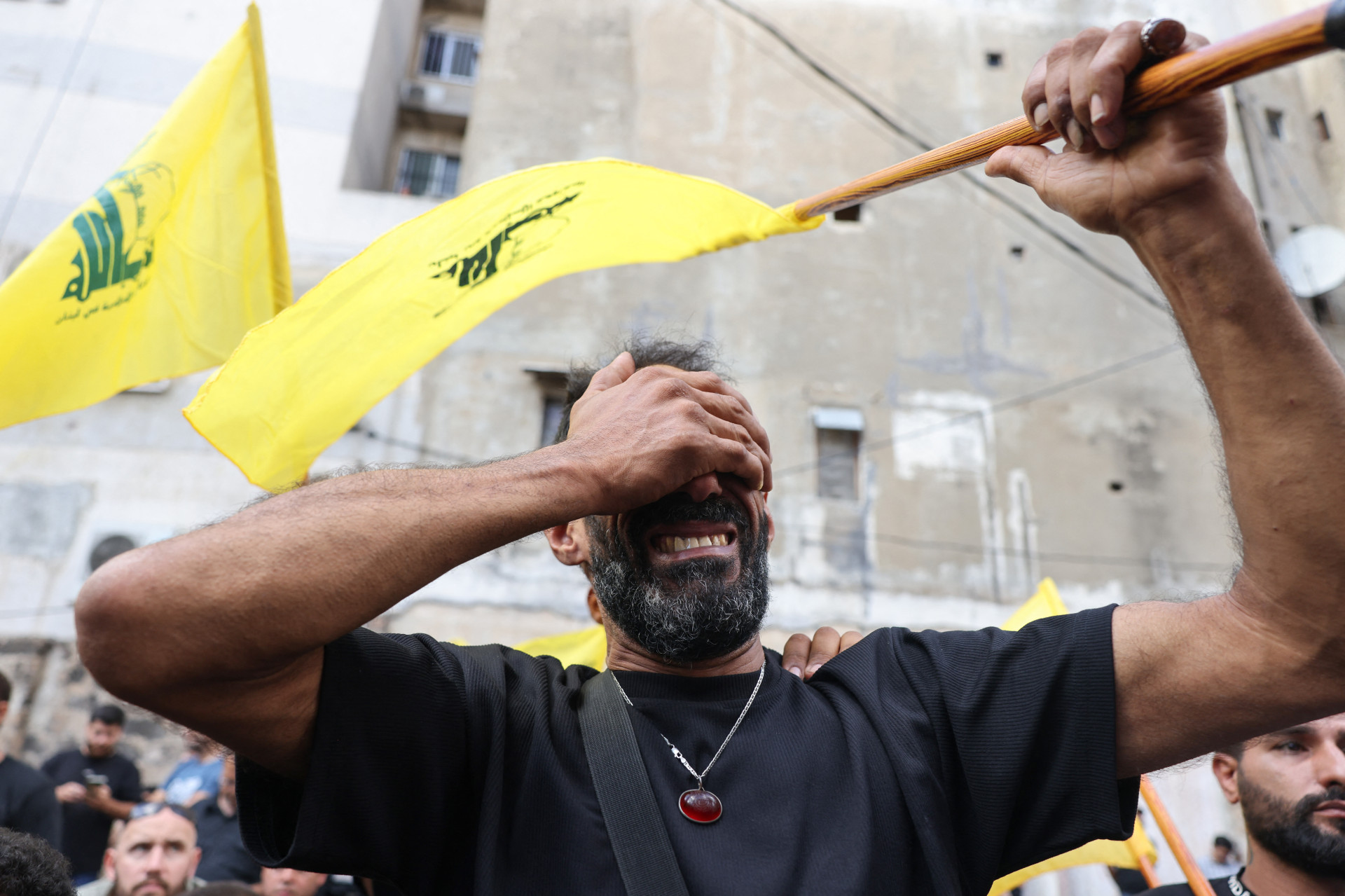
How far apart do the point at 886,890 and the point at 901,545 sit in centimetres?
1131

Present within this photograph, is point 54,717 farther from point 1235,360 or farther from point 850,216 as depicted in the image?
point 1235,360

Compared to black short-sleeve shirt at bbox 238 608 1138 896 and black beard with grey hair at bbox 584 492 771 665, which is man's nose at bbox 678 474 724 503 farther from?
black short-sleeve shirt at bbox 238 608 1138 896

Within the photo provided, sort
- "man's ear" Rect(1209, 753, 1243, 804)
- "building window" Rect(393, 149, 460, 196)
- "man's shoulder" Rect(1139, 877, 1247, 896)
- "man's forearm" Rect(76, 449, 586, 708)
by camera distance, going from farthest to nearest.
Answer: "building window" Rect(393, 149, 460, 196), "man's ear" Rect(1209, 753, 1243, 804), "man's shoulder" Rect(1139, 877, 1247, 896), "man's forearm" Rect(76, 449, 586, 708)

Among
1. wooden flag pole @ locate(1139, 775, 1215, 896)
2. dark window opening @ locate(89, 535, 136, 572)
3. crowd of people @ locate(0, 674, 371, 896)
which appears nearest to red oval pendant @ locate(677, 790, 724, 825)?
crowd of people @ locate(0, 674, 371, 896)

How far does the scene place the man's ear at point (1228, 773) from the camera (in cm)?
310

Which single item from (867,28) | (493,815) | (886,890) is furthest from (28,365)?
(867,28)

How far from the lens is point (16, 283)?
3131 millimetres

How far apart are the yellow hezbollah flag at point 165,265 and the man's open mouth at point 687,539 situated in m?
2.29

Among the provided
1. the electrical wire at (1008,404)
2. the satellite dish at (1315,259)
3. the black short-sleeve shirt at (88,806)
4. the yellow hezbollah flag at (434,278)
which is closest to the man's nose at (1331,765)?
the yellow hezbollah flag at (434,278)

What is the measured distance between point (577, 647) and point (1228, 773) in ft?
8.69

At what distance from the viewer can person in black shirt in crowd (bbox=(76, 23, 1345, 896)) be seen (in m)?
1.35

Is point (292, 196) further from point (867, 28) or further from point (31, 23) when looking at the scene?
point (867, 28)

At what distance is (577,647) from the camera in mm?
4516

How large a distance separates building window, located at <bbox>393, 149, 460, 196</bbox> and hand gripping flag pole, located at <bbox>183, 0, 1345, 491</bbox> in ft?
47.3
